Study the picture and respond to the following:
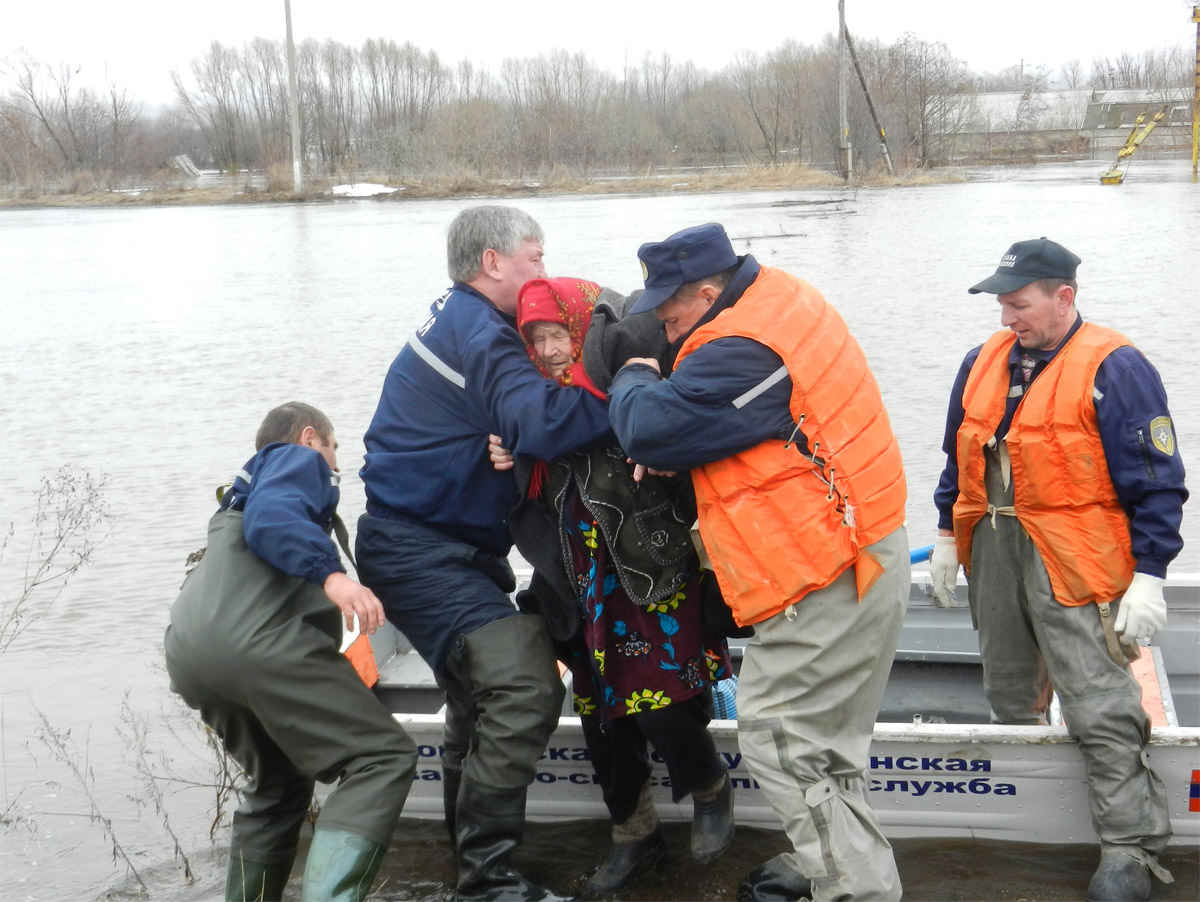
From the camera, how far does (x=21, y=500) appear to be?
A: 10.6 metres

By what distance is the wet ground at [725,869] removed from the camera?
14.2 feet

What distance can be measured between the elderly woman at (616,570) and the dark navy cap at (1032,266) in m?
1.06

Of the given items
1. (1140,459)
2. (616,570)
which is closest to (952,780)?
(1140,459)

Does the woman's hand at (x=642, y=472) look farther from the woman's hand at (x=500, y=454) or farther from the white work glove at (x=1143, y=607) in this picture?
the white work glove at (x=1143, y=607)

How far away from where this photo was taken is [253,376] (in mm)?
15398

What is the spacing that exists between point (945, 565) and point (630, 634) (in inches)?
48.5

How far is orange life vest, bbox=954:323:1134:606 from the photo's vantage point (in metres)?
3.90

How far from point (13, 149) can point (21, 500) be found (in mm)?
59938

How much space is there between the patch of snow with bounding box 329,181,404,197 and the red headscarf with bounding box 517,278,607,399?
46.2 meters

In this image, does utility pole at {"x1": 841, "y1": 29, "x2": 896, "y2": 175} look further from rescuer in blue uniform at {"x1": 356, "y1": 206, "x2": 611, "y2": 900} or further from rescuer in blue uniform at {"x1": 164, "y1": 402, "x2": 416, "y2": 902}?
rescuer in blue uniform at {"x1": 164, "y1": 402, "x2": 416, "y2": 902}

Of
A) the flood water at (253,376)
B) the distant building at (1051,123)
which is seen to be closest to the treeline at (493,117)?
the distant building at (1051,123)

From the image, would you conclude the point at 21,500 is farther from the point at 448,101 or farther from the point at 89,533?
the point at 448,101

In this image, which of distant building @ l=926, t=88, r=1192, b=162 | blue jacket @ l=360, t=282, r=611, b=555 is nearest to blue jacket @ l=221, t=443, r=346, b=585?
blue jacket @ l=360, t=282, r=611, b=555

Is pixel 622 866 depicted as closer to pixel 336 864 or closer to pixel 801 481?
pixel 336 864
